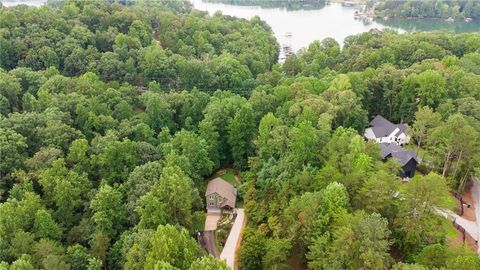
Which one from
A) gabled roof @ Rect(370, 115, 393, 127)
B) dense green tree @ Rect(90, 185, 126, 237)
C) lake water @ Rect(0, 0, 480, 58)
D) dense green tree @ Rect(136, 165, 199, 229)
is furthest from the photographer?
lake water @ Rect(0, 0, 480, 58)

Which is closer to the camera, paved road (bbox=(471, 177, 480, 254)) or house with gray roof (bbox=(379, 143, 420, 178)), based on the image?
paved road (bbox=(471, 177, 480, 254))

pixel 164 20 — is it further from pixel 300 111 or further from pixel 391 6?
pixel 391 6

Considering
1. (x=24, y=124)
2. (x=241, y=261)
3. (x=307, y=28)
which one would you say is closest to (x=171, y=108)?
(x=24, y=124)

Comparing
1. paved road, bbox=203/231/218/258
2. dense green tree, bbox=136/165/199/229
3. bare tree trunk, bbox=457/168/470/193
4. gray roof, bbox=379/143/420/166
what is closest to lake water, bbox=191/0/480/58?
gray roof, bbox=379/143/420/166

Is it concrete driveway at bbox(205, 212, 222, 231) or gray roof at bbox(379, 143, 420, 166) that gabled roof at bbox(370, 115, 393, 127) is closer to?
gray roof at bbox(379, 143, 420, 166)

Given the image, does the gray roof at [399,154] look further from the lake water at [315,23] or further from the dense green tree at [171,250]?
the lake water at [315,23]

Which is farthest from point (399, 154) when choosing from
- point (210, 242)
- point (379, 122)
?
point (210, 242)

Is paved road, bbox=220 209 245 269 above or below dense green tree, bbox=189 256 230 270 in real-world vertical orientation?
below
